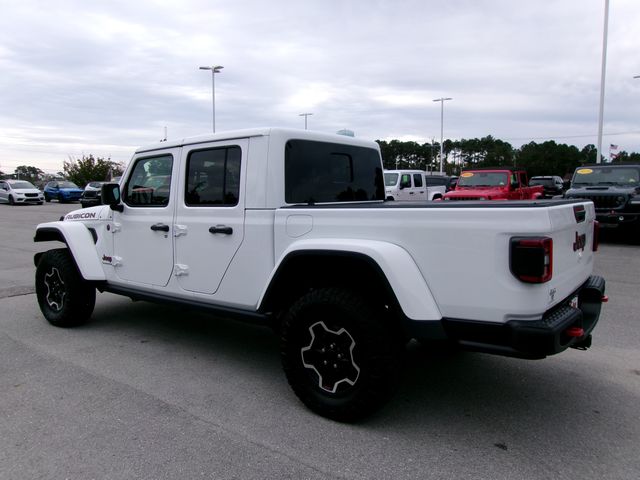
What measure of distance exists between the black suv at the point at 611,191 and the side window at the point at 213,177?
9.14 m

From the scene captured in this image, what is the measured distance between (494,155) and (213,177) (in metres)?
91.5

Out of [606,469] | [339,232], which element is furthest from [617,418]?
[339,232]

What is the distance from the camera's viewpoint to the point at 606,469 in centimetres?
274

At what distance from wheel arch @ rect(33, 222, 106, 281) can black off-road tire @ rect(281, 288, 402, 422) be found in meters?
2.58

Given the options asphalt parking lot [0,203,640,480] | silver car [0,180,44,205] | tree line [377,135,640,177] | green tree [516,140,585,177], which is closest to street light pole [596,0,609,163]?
asphalt parking lot [0,203,640,480]

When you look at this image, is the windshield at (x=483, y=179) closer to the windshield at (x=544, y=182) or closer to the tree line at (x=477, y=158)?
the windshield at (x=544, y=182)

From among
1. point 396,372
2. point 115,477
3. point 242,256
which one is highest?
point 242,256

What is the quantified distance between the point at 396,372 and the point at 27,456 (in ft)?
7.12

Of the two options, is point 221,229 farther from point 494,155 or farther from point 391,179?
point 494,155

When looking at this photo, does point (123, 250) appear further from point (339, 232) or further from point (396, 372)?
point (396, 372)

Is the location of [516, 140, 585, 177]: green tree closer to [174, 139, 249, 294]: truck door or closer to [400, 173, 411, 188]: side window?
[400, 173, 411, 188]: side window

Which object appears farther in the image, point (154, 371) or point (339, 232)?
point (154, 371)

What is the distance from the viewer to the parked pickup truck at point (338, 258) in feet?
8.93

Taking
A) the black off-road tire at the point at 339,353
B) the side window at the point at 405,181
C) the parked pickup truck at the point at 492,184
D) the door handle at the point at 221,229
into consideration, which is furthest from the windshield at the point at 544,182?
the black off-road tire at the point at 339,353
